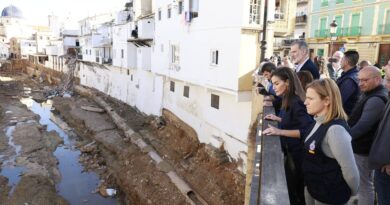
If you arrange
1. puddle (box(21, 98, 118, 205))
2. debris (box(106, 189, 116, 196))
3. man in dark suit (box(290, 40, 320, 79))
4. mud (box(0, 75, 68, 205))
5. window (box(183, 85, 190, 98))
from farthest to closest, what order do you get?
window (box(183, 85, 190, 98)) → debris (box(106, 189, 116, 196)) → puddle (box(21, 98, 118, 205)) → mud (box(0, 75, 68, 205)) → man in dark suit (box(290, 40, 320, 79))

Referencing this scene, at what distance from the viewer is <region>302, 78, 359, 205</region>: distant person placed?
98.8 inches

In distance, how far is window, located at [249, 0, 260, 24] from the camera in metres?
11.7

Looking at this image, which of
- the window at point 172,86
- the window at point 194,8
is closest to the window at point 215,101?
the window at point 194,8

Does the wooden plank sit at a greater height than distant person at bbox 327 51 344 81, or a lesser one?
lesser

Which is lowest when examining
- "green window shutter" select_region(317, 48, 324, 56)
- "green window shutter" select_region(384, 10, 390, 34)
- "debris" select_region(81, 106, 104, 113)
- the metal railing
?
"debris" select_region(81, 106, 104, 113)

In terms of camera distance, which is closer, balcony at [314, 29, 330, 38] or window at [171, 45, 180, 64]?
window at [171, 45, 180, 64]

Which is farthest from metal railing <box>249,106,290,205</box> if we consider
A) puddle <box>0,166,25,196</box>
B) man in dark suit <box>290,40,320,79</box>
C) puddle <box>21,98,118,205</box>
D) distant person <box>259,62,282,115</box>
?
puddle <box>0,166,25,196</box>

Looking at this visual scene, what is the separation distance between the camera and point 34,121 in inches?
1144

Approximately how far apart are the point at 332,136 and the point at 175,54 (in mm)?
16130

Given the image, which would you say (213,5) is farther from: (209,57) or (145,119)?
(145,119)

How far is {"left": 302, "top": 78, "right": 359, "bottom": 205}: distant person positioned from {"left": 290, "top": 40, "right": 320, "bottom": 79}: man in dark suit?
2583 mm

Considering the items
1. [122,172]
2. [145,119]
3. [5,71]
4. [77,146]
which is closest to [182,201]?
[122,172]

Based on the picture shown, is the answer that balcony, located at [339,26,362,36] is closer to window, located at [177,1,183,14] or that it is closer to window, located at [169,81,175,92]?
window, located at [177,1,183,14]

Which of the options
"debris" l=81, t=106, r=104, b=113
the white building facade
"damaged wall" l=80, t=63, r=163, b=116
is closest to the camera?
Result: the white building facade
